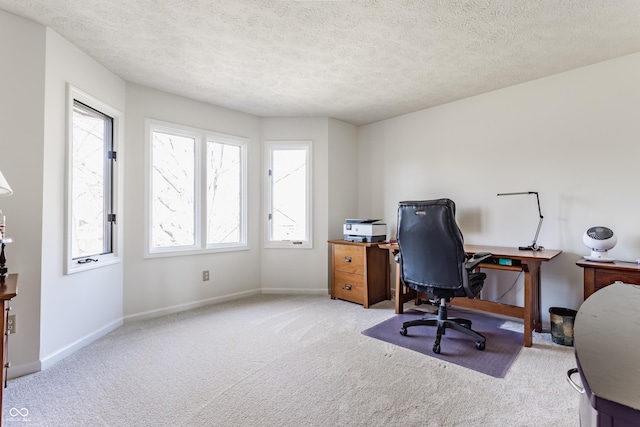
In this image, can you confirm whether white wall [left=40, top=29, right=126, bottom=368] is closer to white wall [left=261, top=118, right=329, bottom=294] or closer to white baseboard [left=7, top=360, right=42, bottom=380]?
white baseboard [left=7, top=360, right=42, bottom=380]

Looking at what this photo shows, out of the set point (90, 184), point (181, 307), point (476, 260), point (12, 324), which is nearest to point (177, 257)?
point (181, 307)

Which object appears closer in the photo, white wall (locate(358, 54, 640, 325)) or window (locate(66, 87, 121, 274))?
window (locate(66, 87, 121, 274))

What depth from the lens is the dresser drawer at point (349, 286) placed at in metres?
3.56

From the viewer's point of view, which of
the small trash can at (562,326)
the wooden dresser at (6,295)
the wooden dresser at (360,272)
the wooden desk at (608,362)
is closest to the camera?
the wooden desk at (608,362)

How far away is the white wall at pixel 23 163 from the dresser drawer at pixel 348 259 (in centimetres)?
276

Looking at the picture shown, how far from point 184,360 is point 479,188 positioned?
3.26 metres

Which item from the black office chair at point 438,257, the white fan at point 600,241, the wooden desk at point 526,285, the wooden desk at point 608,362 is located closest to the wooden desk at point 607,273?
the white fan at point 600,241

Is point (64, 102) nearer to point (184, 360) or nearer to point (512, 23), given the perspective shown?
point (184, 360)

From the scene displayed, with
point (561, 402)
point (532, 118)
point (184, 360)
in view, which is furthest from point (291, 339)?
point (532, 118)

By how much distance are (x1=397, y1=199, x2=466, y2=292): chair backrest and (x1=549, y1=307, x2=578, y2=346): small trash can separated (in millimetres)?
923

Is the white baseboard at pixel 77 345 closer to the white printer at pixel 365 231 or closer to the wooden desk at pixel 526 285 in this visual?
the white printer at pixel 365 231

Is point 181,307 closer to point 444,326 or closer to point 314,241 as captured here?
point 314,241

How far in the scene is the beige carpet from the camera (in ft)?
5.21

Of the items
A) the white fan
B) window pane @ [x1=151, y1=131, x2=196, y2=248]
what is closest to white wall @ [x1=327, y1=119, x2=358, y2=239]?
window pane @ [x1=151, y1=131, x2=196, y2=248]
